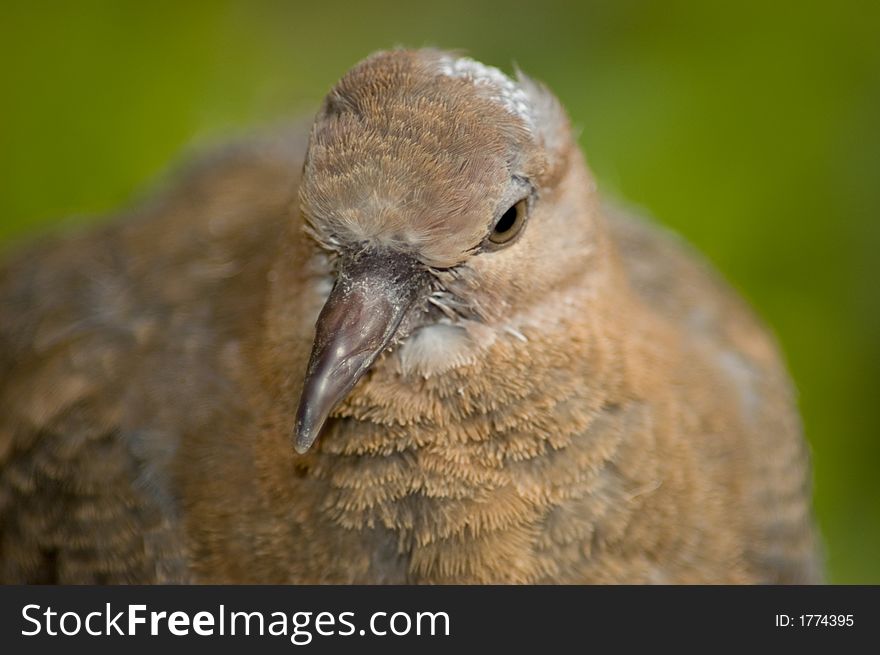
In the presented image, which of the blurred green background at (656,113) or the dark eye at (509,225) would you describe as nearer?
the dark eye at (509,225)

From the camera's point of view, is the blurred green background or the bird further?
the blurred green background

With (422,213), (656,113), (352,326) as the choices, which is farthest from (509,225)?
(656,113)

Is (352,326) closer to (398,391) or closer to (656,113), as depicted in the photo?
(398,391)

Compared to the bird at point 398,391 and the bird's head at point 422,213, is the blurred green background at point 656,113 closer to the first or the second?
the bird at point 398,391

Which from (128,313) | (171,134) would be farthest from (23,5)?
(128,313)

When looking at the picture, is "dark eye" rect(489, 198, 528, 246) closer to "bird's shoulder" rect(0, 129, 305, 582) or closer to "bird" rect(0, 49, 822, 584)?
"bird" rect(0, 49, 822, 584)

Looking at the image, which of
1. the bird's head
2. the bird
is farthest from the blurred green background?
the bird's head

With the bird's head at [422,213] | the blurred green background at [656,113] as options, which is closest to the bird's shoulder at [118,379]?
the bird's head at [422,213]

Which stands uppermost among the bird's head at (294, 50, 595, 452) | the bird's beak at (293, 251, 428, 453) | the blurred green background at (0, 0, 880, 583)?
the blurred green background at (0, 0, 880, 583)
